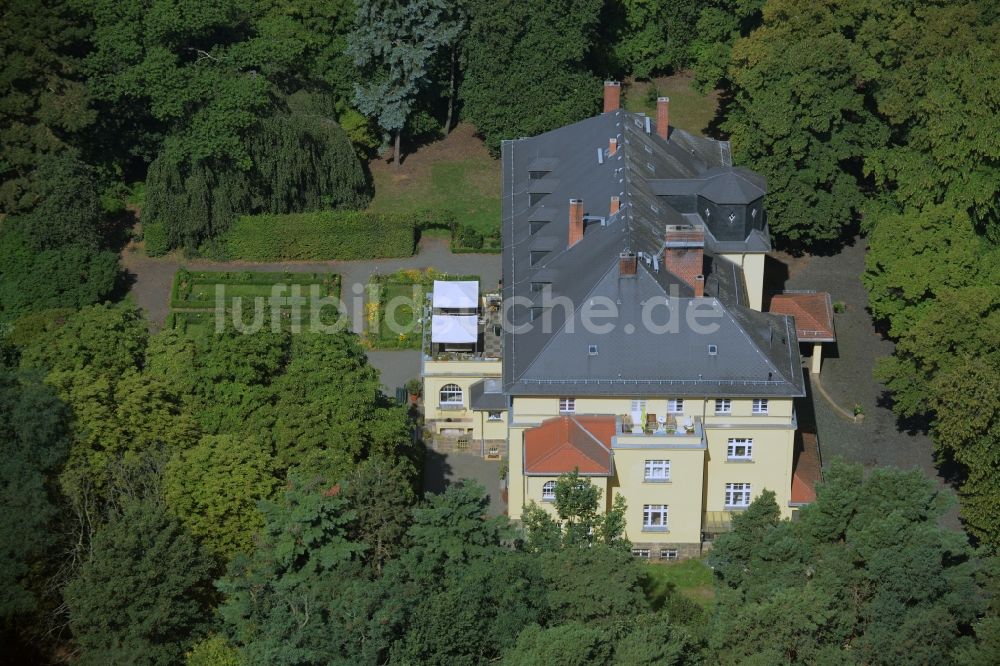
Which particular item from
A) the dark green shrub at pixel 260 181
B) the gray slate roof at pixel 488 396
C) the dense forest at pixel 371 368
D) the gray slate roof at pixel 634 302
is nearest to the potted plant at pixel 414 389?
the gray slate roof at pixel 488 396

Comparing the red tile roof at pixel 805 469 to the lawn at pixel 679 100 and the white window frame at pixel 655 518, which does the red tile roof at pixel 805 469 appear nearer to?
the white window frame at pixel 655 518

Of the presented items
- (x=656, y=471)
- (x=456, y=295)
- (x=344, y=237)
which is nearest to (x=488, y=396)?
(x=456, y=295)

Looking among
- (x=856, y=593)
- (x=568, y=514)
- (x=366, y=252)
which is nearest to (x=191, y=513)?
(x=568, y=514)

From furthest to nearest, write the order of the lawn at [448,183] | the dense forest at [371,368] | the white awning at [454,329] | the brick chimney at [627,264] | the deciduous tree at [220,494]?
the lawn at [448,183] < the white awning at [454,329] < the brick chimney at [627,264] < the deciduous tree at [220,494] < the dense forest at [371,368]

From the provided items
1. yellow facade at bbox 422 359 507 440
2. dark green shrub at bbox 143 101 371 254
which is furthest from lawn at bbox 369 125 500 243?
yellow facade at bbox 422 359 507 440

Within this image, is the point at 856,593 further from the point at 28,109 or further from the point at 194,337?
the point at 28,109

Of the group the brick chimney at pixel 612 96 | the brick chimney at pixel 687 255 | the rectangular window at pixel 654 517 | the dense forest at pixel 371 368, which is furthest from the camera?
the brick chimney at pixel 612 96

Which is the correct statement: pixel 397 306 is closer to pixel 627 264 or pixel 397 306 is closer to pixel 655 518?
pixel 627 264
